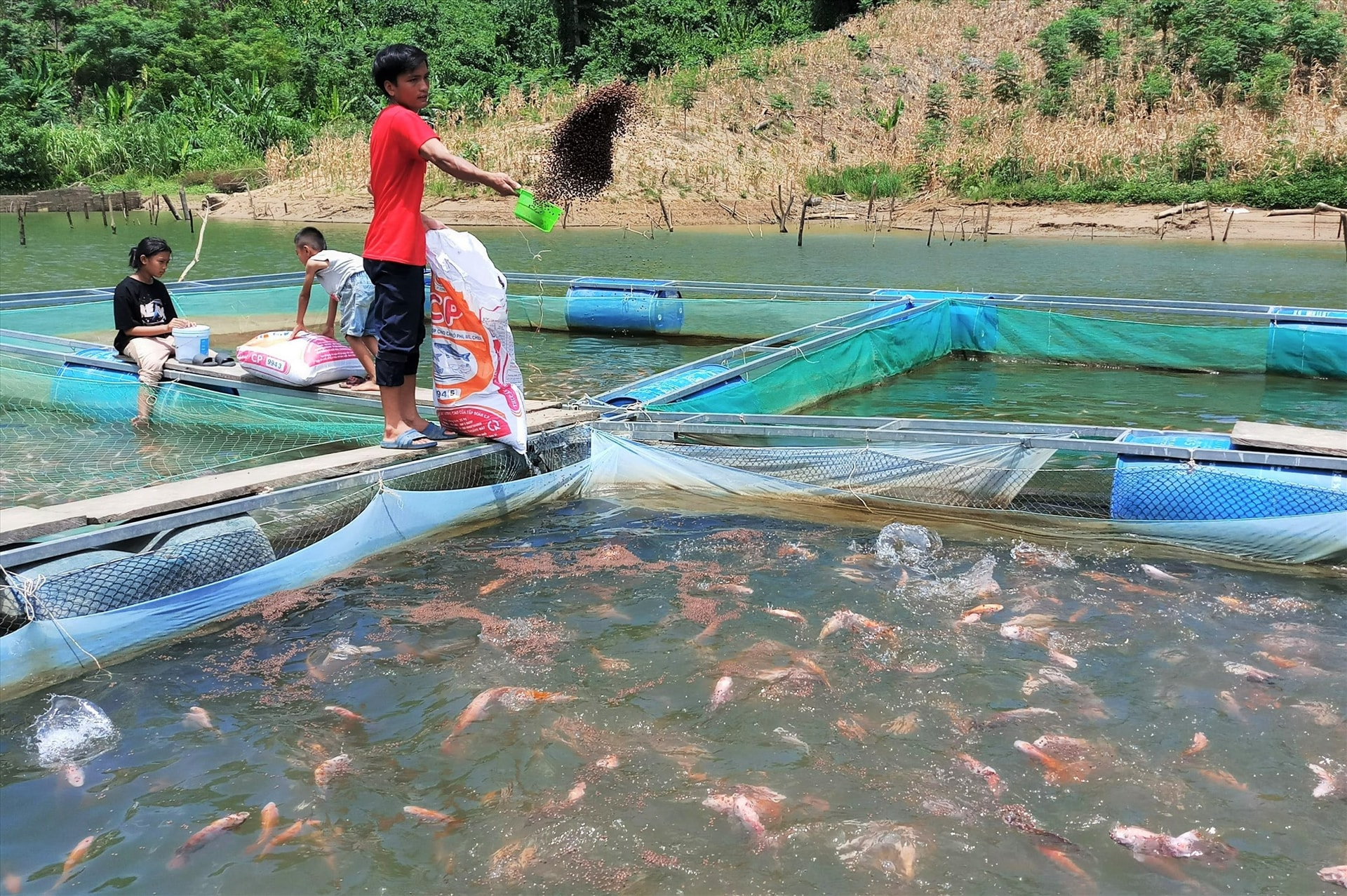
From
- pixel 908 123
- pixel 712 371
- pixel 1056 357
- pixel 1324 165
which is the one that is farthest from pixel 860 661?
pixel 908 123

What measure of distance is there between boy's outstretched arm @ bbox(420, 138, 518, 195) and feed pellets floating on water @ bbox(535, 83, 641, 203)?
1527 centimetres

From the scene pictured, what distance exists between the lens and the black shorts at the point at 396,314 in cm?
565

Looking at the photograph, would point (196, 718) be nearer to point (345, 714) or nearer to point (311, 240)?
point (345, 714)

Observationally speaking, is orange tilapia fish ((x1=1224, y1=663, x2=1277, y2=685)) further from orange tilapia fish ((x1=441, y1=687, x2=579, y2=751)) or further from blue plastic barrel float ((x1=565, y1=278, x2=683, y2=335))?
blue plastic barrel float ((x1=565, y1=278, x2=683, y2=335))

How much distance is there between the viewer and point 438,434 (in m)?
6.30

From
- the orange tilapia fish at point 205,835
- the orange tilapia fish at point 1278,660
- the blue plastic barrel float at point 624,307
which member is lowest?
the orange tilapia fish at point 205,835

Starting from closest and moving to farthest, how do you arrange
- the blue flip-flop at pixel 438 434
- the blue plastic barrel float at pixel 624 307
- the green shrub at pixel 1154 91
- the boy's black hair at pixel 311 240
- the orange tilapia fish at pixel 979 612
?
the orange tilapia fish at pixel 979 612 → the blue flip-flop at pixel 438 434 → the boy's black hair at pixel 311 240 → the blue plastic barrel float at pixel 624 307 → the green shrub at pixel 1154 91

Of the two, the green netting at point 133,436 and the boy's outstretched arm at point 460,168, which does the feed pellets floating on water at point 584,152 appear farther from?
the boy's outstretched arm at point 460,168

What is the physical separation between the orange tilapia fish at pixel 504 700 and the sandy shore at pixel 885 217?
2588 centimetres

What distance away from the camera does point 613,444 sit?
6.70m

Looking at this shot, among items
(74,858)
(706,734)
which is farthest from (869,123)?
(74,858)

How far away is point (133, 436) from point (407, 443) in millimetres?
2992

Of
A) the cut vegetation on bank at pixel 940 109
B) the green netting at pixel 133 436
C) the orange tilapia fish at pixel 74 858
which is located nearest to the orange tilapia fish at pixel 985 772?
the orange tilapia fish at pixel 74 858

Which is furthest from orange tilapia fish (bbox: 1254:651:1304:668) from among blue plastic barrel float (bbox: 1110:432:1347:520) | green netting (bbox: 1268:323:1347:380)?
green netting (bbox: 1268:323:1347:380)
